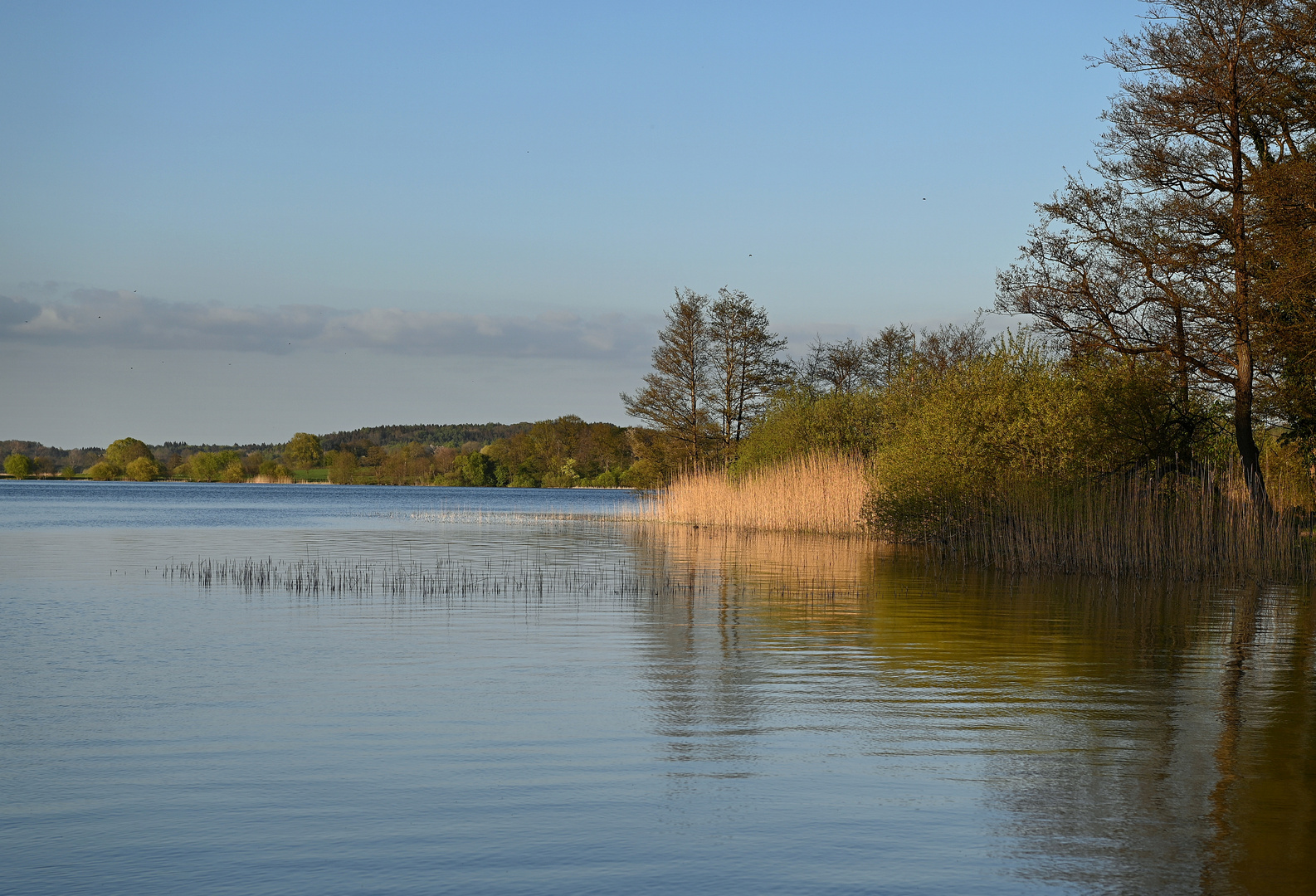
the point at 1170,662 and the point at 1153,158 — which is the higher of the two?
the point at 1153,158

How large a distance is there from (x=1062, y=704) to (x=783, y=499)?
74.6 feet

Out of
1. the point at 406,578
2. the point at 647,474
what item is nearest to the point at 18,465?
the point at 647,474

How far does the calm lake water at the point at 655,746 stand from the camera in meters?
4.73

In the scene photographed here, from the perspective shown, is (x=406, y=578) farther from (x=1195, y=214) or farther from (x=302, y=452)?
(x=302, y=452)

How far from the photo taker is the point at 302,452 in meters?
139

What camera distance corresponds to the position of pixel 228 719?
749 cm

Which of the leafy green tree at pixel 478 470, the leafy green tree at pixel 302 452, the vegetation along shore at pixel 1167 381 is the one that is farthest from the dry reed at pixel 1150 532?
→ the leafy green tree at pixel 302 452

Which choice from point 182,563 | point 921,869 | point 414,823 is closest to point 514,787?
point 414,823

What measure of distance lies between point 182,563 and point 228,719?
13.7 m

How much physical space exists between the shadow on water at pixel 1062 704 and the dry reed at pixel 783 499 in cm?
1258

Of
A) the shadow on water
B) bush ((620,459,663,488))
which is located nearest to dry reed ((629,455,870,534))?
the shadow on water

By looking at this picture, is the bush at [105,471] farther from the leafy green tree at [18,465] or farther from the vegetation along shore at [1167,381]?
the vegetation along shore at [1167,381]

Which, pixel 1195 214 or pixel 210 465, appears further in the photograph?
pixel 210 465

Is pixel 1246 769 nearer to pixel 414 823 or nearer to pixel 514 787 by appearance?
pixel 514 787
